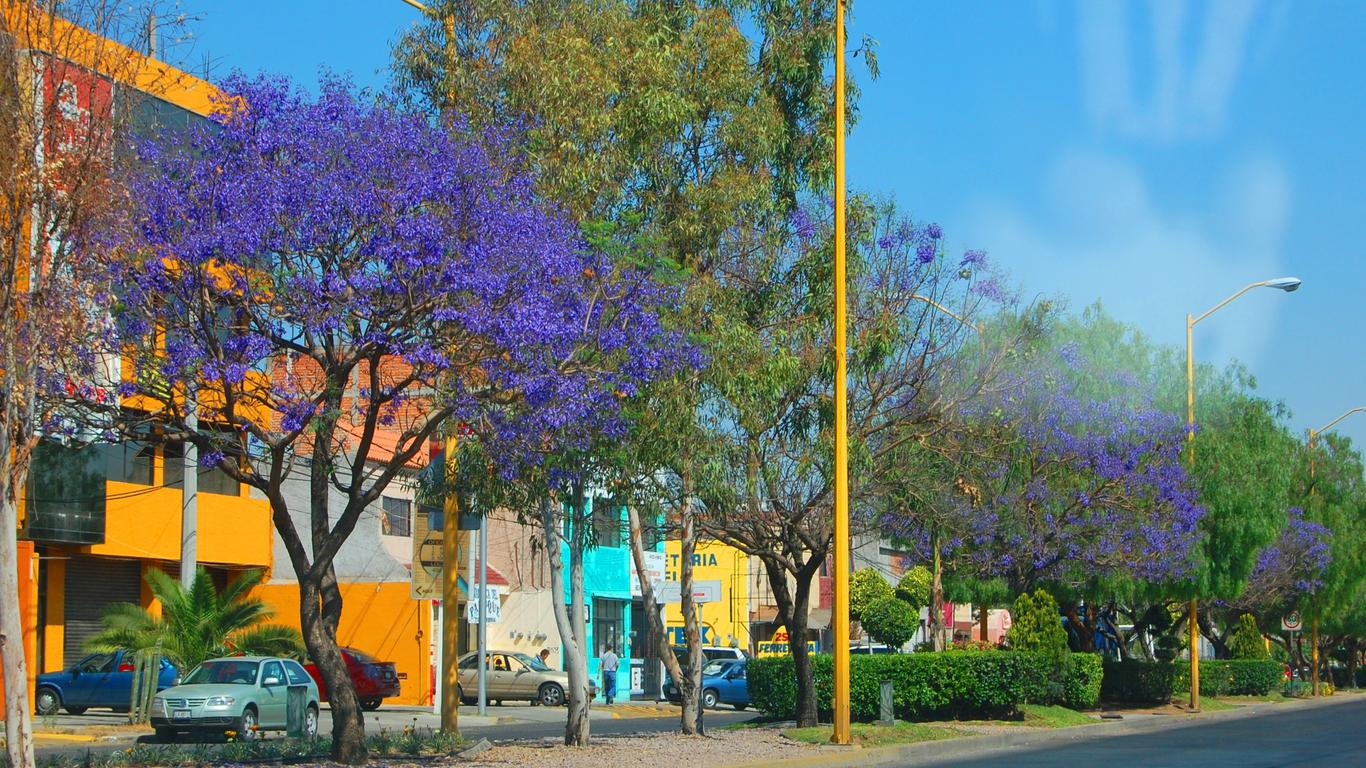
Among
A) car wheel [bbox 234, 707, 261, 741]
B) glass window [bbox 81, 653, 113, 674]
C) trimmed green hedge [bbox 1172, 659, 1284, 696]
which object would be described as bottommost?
trimmed green hedge [bbox 1172, 659, 1284, 696]

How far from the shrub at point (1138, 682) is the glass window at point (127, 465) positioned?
1053 inches

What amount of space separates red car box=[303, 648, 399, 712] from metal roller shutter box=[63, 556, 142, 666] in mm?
4758

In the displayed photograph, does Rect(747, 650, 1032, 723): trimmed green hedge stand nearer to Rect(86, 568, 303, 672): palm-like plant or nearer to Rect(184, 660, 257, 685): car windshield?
Rect(184, 660, 257, 685): car windshield

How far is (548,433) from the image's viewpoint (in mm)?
16938

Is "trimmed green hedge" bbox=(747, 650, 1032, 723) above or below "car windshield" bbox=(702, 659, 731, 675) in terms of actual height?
above

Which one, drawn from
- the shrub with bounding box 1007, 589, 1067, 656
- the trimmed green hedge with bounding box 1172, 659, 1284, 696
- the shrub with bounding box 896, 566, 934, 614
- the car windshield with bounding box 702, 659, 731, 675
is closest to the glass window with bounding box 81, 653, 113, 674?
the car windshield with bounding box 702, 659, 731, 675

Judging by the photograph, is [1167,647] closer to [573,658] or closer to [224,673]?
[573,658]

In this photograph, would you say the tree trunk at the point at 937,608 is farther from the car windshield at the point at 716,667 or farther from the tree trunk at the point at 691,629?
the car windshield at the point at 716,667

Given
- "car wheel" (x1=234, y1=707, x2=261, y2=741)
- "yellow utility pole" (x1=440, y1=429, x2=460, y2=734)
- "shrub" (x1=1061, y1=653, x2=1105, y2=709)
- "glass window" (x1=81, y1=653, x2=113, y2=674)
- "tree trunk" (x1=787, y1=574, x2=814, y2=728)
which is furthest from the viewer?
"shrub" (x1=1061, y1=653, x2=1105, y2=709)

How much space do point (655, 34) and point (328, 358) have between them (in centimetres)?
779

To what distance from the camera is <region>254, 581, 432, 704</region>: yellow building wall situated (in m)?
40.9

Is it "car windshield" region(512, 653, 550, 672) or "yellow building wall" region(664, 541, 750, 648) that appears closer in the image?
"car windshield" region(512, 653, 550, 672)

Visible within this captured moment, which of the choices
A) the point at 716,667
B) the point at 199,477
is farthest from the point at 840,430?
the point at 716,667

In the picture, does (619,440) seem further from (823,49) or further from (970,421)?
(970,421)
